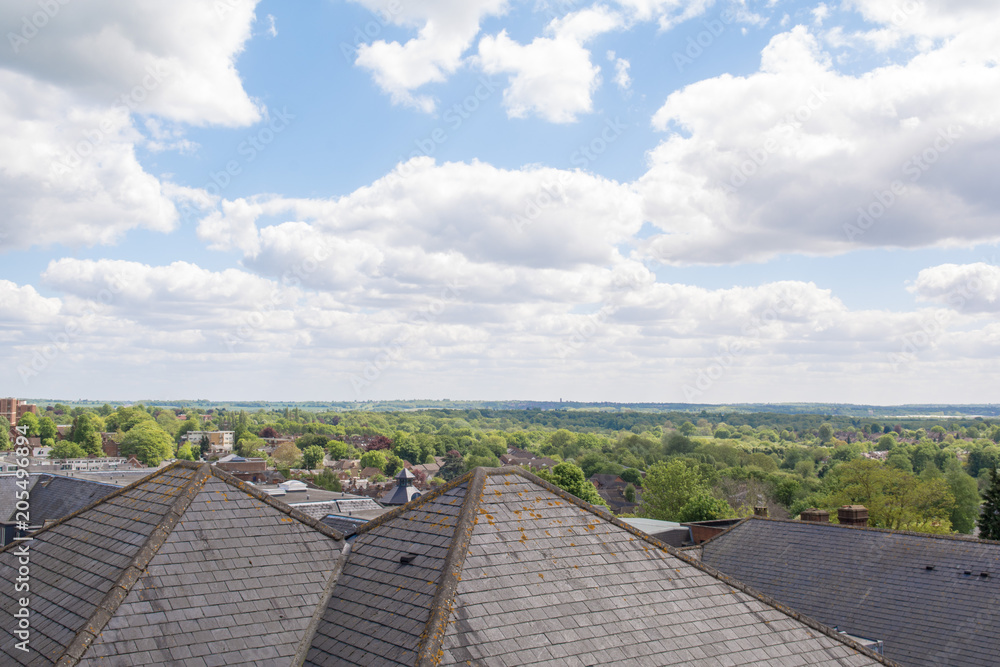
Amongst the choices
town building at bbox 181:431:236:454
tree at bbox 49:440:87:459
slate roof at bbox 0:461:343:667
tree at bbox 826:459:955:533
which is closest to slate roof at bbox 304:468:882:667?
slate roof at bbox 0:461:343:667

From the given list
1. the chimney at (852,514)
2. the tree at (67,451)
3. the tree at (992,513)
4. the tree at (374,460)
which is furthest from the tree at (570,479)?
the tree at (67,451)

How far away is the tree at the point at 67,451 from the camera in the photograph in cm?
12165

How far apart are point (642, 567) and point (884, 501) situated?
2067 inches

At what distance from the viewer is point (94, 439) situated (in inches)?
5143

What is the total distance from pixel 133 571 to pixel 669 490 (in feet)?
211

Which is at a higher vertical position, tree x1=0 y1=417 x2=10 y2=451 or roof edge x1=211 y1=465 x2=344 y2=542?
roof edge x1=211 y1=465 x2=344 y2=542

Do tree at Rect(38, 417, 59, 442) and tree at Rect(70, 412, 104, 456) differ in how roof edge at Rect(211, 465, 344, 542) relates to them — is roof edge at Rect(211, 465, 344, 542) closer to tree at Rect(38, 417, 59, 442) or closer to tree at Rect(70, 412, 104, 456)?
tree at Rect(70, 412, 104, 456)

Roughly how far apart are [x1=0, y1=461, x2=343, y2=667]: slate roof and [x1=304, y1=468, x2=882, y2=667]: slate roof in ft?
2.25

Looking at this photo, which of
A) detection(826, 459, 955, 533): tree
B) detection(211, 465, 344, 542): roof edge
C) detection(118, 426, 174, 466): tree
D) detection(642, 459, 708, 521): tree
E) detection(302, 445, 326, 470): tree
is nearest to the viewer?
detection(211, 465, 344, 542): roof edge

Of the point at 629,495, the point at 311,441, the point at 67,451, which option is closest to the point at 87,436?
the point at 67,451

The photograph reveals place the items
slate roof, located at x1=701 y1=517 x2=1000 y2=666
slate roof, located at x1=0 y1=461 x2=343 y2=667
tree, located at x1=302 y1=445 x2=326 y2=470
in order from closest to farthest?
slate roof, located at x1=0 y1=461 x2=343 y2=667 < slate roof, located at x1=701 y1=517 x2=1000 y2=666 < tree, located at x1=302 y1=445 x2=326 y2=470

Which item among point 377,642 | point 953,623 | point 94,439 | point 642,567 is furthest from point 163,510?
point 94,439

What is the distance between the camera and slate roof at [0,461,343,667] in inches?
314

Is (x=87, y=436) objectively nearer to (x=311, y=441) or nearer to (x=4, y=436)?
(x=4, y=436)
